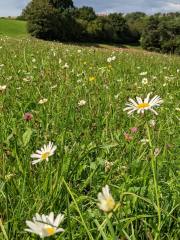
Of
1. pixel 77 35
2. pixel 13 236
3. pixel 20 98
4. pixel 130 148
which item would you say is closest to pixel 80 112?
pixel 20 98

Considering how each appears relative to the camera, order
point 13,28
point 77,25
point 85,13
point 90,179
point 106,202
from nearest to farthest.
Result: 1. point 106,202
2. point 90,179
3. point 13,28
4. point 77,25
5. point 85,13

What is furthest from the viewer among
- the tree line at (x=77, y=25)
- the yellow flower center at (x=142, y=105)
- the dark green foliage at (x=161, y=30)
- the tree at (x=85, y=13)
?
the tree at (x=85, y=13)

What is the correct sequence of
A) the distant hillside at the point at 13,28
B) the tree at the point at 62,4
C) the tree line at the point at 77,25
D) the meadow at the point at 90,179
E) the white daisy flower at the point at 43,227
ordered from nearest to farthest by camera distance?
the white daisy flower at the point at 43,227 → the meadow at the point at 90,179 → the tree line at the point at 77,25 → the distant hillside at the point at 13,28 → the tree at the point at 62,4

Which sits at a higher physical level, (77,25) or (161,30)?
(77,25)

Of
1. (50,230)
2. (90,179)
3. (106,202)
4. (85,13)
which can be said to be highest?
(85,13)

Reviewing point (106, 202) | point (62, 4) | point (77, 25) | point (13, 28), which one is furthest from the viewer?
point (62, 4)

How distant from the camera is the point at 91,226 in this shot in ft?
5.89

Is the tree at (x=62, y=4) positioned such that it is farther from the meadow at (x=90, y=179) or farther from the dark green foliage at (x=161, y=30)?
the meadow at (x=90, y=179)

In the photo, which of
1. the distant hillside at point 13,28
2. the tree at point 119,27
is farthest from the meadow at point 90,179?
the tree at point 119,27

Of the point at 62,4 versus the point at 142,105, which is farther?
the point at 62,4

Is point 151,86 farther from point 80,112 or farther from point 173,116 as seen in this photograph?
point 80,112

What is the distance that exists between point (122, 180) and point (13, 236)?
0.71 m

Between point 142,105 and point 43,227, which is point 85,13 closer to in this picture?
point 142,105

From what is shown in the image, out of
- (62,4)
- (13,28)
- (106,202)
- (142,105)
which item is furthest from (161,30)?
(62,4)
